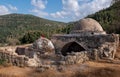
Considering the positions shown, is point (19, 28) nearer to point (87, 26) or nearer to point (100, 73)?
point (87, 26)

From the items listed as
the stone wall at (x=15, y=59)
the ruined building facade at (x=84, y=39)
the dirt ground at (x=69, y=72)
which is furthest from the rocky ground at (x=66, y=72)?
the ruined building facade at (x=84, y=39)

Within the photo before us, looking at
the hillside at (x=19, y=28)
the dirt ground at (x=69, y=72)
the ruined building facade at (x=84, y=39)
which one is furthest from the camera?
the hillside at (x=19, y=28)

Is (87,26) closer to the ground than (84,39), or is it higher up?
higher up

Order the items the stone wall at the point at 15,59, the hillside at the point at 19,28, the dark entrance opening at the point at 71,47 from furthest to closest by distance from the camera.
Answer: the hillside at the point at 19,28
the dark entrance opening at the point at 71,47
the stone wall at the point at 15,59

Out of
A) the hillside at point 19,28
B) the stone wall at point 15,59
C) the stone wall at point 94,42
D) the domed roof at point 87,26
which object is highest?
the hillside at point 19,28

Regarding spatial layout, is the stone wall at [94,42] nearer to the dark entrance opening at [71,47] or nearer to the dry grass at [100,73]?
the dark entrance opening at [71,47]

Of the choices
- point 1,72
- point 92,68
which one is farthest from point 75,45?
point 1,72

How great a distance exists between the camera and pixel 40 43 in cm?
2288

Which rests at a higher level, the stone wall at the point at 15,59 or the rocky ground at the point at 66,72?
the stone wall at the point at 15,59

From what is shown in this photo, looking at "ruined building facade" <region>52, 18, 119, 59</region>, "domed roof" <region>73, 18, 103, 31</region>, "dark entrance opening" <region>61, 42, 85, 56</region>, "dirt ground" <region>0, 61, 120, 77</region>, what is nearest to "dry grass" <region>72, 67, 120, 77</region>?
"dirt ground" <region>0, 61, 120, 77</region>

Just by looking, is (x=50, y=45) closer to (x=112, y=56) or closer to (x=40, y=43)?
(x=40, y=43)

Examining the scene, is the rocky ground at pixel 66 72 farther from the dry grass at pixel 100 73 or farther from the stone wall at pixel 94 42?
the stone wall at pixel 94 42

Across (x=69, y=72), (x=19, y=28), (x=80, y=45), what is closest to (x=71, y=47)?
(x=80, y=45)

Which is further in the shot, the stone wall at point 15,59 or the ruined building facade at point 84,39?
the ruined building facade at point 84,39
